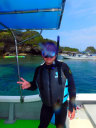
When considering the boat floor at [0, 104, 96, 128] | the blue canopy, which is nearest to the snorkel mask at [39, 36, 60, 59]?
the blue canopy

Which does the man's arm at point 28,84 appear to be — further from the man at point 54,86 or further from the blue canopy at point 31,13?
the blue canopy at point 31,13

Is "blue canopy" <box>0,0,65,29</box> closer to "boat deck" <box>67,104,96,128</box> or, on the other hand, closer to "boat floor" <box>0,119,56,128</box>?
"boat deck" <box>67,104,96,128</box>

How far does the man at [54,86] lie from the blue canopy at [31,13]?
58 cm

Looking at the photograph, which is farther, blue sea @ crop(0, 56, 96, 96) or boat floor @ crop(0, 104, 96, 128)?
blue sea @ crop(0, 56, 96, 96)

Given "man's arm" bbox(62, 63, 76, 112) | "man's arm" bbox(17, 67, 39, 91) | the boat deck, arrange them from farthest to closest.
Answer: the boat deck → "man's arm" bbox(17, 67, 39, 91) → "man's arm" bbox(62, 63, 76, 112)

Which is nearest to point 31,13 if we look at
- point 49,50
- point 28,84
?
point 49,50

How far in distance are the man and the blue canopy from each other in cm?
58

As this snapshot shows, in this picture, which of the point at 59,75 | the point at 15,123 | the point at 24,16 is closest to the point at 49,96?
the point at 59,75

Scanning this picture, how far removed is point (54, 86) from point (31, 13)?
119cm

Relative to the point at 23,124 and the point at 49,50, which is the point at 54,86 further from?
the point at 23,124

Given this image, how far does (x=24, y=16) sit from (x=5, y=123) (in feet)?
6.13

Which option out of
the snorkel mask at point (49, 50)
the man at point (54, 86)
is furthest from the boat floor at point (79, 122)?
the snorkel mask at point (49, 50)

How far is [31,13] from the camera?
1.89m

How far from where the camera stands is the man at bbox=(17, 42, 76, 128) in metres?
1.44
